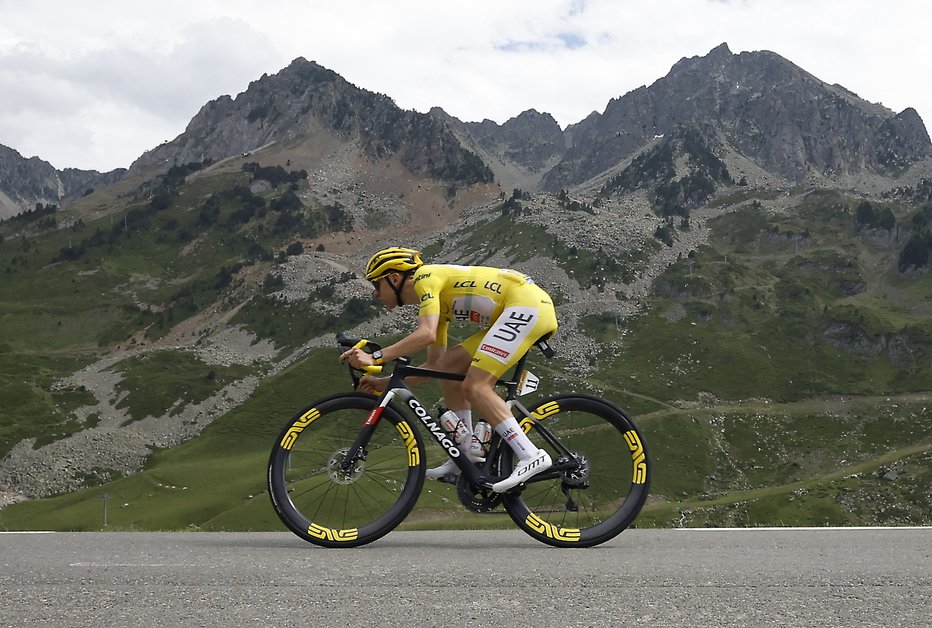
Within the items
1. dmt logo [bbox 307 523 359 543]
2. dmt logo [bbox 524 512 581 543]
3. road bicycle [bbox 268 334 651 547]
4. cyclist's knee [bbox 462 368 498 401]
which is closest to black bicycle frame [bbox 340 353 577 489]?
road bicycle [bbox 268 334 651 547]

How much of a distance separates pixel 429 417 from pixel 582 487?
2.09 m

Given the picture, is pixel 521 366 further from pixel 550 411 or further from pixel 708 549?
pixel 708 549

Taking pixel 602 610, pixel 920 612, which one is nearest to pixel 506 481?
pixel 602 610

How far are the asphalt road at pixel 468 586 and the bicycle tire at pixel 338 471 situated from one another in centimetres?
36

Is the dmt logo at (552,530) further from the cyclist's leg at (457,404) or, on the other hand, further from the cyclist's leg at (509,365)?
the cyclist's leg at (457,404)

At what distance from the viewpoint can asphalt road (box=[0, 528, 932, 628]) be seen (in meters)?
4.78

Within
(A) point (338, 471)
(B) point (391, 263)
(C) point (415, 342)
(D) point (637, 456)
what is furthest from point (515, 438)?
(B) point (391, 263)

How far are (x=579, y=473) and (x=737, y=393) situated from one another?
16651cm

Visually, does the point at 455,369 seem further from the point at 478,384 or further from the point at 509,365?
the point at 509,365

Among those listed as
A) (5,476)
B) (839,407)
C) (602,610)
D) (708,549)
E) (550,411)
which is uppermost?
(550,411)

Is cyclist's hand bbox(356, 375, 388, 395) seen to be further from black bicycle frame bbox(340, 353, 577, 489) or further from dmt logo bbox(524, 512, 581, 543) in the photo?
dmt logo bbox(524, 512, 581, 543)

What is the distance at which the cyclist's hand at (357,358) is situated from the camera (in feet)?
28.1

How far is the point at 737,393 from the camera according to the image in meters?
163

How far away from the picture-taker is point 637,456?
9.22 meters
